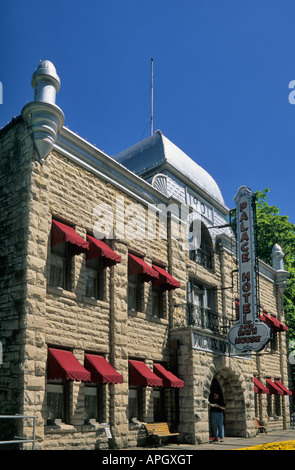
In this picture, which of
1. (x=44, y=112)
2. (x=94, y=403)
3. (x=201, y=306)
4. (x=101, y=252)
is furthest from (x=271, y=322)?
(x=44, y=112)

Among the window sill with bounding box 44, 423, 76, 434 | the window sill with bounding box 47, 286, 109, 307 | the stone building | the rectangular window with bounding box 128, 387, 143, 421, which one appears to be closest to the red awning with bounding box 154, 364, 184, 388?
the stone building

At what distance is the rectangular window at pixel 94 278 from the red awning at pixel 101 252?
457 mm

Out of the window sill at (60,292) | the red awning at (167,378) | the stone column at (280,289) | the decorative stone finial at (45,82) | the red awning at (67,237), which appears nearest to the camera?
the window sill at (60,292)

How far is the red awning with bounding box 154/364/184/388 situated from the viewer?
55.1 ft

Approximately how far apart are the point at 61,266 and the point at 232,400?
10.4 metres

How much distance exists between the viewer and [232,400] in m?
21.0

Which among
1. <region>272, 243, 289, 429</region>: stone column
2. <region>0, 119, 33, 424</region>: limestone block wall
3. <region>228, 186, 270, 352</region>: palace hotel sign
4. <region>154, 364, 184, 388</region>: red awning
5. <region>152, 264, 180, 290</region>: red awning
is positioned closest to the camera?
<region>0, 119, 33, 424</region>: limestone block wall

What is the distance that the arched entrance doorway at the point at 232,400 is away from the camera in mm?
20656

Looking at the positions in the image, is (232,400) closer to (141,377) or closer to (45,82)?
(141,377)

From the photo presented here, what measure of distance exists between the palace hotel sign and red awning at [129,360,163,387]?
4611mm

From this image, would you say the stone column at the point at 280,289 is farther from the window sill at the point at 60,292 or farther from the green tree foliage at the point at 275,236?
the window sill at the point at 60,292

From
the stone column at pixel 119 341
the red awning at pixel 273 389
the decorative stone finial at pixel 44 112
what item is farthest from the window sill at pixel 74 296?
the red awning at pixel 273 389

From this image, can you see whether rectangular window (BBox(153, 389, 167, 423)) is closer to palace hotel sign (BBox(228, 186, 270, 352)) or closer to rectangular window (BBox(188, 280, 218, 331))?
rectangular window (BBox(188, 280, 218, 331))
